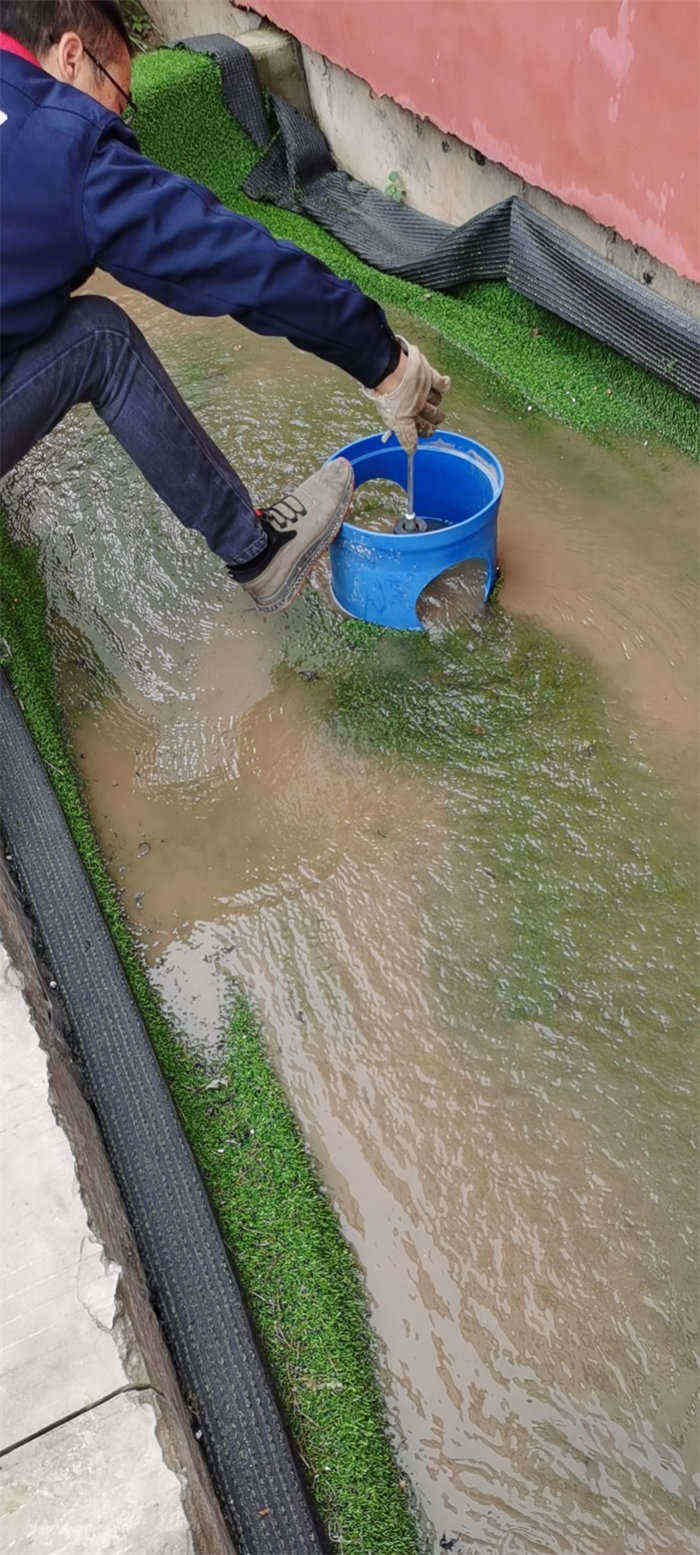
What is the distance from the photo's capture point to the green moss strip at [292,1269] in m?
1.59

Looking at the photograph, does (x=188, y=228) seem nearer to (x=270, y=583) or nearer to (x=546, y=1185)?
(x=270, y=583)

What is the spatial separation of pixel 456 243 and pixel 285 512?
1732 millimetres

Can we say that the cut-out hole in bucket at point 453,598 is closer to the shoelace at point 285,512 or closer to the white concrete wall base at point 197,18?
the shoelace at point 285,512

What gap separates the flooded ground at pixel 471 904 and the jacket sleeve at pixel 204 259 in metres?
0.84

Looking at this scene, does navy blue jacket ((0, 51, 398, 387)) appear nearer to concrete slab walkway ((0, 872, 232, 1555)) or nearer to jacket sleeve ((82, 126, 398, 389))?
jacket sleeve ((82, 126, 398, 389))

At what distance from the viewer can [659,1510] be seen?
1541mm

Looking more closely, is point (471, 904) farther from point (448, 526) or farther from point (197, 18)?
point (197, 18)

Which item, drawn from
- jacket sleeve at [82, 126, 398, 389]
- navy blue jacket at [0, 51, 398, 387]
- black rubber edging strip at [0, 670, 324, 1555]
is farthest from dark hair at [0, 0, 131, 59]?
black rubber edging strip at [0, 670, 324, 1555]

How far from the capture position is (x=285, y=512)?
264cm

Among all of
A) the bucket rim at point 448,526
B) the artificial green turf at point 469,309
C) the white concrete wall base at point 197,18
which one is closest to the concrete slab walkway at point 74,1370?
the bucket rim at point 448,526

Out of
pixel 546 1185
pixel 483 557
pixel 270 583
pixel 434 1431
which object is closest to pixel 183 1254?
pixel 434 1431

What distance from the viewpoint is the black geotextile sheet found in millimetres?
3182

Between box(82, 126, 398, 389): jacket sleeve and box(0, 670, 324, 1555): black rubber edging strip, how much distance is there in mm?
1052

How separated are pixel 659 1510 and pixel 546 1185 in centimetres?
46
